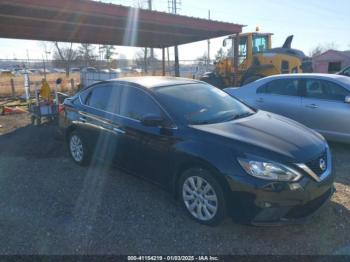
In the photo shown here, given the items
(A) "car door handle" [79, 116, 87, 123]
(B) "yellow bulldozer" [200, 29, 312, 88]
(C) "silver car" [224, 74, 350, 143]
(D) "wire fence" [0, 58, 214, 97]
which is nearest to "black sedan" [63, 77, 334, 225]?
(A) "car door handle" [79, 116, 87, 123]

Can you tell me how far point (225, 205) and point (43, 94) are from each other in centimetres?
879

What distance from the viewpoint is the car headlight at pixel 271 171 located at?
282 cm

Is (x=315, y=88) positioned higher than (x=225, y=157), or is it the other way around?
(x=315, y=88)

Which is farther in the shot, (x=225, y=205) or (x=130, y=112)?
(x=130, y=112)

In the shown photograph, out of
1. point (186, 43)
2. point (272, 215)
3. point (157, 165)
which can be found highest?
point (186, 43)

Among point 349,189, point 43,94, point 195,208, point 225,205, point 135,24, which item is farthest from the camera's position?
point 135,24

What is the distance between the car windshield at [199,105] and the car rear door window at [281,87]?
2.04 meters

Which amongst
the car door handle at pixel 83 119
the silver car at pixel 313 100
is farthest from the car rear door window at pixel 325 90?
the car door handle at pixel 83 119

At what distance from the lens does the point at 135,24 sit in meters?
12.6

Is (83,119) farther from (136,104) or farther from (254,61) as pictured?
(254,61)

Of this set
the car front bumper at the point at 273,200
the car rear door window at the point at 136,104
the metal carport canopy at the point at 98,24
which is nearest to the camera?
the car front bumper at the point at 273,200

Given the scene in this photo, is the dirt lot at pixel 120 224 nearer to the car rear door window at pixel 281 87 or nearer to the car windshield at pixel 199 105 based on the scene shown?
the car windshield at pixel 199 105

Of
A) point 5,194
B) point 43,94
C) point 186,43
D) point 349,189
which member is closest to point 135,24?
point 43,94

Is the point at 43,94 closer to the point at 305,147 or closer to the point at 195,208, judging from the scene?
the point at 195,208
